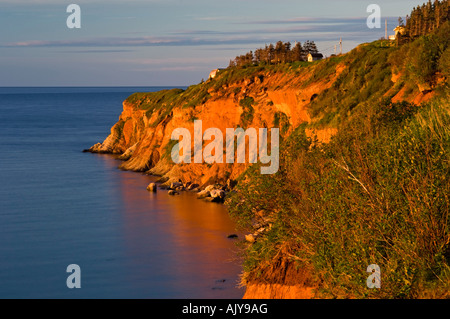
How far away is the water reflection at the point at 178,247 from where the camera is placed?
142 feet

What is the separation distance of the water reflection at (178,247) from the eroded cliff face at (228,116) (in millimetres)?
7405

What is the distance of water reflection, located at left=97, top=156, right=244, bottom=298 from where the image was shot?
4316cm

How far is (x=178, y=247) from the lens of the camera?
54.3 metres

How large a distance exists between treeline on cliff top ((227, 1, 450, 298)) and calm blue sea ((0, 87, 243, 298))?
9733 mm

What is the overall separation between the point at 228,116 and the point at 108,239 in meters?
35.0

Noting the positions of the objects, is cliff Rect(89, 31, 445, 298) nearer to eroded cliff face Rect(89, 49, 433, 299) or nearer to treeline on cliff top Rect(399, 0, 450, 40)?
eroded cliff face Rect(89, 49, 433, 299)

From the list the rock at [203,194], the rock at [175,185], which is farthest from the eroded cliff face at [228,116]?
the rock at [203,194]

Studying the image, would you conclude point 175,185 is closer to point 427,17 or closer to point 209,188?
point 209,188

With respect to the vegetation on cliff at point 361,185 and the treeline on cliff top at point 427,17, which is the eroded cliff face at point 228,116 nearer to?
the vegetation on cliff at point 361,185

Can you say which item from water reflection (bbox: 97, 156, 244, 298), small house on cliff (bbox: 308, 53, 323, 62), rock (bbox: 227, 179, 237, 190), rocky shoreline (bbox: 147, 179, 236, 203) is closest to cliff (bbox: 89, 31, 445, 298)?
rock (bbox: 227, 179, 237, 190)

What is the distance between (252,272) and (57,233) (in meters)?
33.5

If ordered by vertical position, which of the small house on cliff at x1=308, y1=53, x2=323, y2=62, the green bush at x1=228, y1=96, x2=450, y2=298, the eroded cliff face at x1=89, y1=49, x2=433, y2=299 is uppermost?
the small house on cliff at x1=308, y1=53, x2=323, y2=62

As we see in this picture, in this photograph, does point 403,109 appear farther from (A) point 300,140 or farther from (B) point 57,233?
(B) point 57,233

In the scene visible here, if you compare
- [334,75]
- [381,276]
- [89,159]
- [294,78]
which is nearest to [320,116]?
[334,75]
